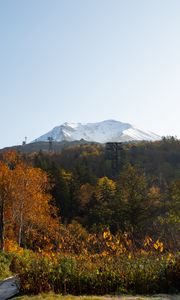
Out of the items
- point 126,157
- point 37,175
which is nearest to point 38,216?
point 37,175

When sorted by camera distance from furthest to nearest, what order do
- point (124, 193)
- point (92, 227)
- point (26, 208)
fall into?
point (92, 227), point (124, 193), point (26, 208)

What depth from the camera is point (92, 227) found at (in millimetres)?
45688

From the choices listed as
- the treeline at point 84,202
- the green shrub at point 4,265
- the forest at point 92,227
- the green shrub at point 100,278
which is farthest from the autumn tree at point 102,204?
the green shrub at point 100,278

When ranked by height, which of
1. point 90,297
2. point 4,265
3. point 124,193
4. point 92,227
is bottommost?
point 92,227

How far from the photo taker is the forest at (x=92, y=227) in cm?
1224

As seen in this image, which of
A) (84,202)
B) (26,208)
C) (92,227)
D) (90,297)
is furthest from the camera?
(84,202)

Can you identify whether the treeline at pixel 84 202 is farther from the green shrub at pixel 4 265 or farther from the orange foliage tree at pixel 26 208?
the green shrub at pixel 4 265

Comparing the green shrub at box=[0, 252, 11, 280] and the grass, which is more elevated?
the grass

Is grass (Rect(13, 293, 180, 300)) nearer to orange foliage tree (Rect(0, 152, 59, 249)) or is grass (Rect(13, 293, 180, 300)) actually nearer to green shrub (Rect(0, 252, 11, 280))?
green shrub (Rect(0, 252, 11, 280))

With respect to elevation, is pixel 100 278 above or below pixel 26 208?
below

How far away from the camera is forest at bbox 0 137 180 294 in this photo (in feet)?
40.2

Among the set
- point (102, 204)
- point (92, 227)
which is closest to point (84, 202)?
point (102, 204)

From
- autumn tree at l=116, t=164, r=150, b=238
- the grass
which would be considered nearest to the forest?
autumn tree at l=116, t=164, r=150, b=238

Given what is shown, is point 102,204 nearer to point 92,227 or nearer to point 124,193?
point 92,227
